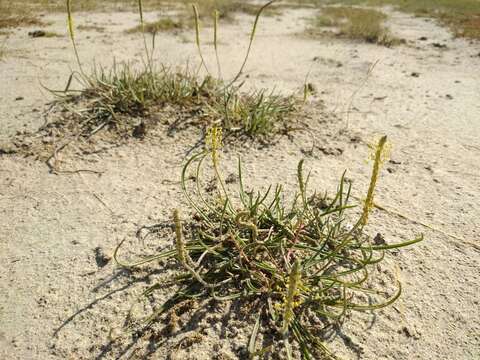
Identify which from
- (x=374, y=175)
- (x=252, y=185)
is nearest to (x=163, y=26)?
(x=252, y=185)

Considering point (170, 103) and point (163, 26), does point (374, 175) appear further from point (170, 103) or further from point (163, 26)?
point (163, 26)

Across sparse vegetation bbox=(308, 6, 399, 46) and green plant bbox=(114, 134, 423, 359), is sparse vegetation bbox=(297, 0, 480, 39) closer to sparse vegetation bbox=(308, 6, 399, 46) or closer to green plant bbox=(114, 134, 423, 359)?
sparse vegetation bbox=(308, 6, 399, 46)

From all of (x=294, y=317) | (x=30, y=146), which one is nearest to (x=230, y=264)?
(x=294, y=317)

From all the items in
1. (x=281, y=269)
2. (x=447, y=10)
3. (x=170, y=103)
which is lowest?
(x=281, y=269)

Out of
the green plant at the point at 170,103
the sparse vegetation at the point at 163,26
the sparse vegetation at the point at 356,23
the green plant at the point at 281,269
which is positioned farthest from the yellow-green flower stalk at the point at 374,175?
the sparse vegetation at the point at 163,26

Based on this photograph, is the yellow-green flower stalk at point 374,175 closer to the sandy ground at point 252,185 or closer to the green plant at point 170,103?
the sandy ground at point 252,185

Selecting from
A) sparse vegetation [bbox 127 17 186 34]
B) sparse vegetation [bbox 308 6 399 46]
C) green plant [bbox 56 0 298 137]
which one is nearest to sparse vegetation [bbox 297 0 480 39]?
sparse vegetation [bbox 308 6 399 46]

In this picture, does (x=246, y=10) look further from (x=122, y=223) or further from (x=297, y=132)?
(x=122, y=223)
